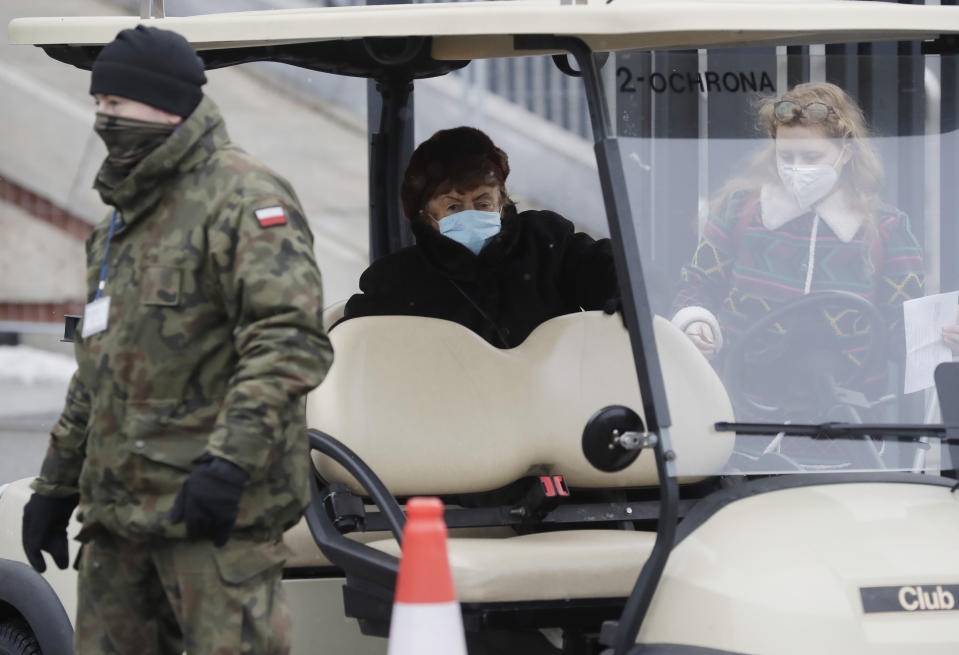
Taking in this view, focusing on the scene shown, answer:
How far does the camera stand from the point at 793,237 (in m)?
2.85

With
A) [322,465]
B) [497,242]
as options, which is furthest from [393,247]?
[322,465]

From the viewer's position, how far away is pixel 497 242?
12.1 feet

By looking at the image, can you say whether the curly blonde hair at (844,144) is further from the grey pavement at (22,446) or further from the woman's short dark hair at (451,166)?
the grey pavement at (22,446)

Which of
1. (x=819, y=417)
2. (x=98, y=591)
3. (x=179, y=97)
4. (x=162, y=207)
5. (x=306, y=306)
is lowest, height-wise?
(x=98, y=591)

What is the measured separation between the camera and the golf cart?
8.37 feet

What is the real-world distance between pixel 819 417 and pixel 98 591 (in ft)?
4.36

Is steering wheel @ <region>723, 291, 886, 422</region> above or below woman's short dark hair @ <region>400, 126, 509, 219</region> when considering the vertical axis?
below

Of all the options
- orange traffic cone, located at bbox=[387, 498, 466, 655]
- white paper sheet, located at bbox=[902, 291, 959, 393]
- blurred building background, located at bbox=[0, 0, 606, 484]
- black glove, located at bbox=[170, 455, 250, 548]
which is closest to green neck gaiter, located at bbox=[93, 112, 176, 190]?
black glove, located at bbox=[170, 455, 250, 548]

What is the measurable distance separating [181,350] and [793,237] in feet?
3.77

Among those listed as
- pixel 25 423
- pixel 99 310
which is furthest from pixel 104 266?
pixel 25 423

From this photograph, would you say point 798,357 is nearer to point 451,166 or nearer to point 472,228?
point 472,228

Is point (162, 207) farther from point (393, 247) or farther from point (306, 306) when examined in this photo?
point (393, 247)

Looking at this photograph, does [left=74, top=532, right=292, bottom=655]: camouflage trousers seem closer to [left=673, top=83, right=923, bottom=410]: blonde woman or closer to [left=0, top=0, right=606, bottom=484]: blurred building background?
[left=673, top=83, right=923, bottom=410]: blonde woman

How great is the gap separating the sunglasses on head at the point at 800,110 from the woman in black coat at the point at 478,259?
842 millimetres
